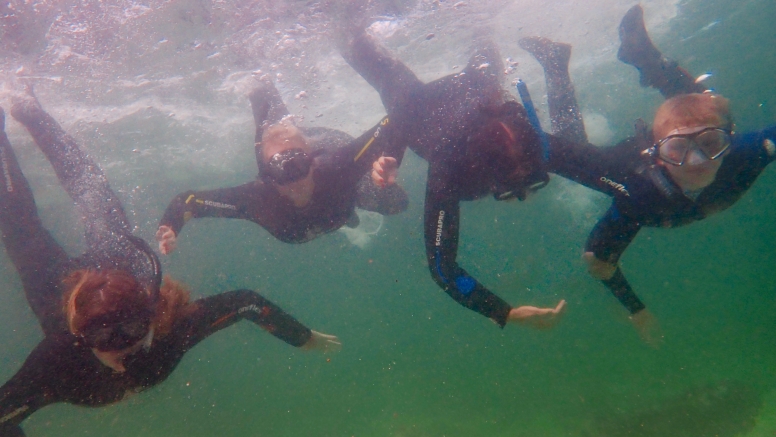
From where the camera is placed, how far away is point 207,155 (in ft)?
77.3

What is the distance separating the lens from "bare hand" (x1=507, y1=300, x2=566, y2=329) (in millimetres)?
3393

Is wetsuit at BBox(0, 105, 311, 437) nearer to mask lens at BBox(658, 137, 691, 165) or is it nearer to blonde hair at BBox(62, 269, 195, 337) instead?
blonde hair at BBox(62, 269, 195, 337)

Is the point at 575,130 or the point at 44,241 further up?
the point at 575,130

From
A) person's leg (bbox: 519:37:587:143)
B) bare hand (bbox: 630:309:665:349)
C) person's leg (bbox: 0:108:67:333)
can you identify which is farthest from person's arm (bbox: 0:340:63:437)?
person's leg (bbox: 519:37:587:143)

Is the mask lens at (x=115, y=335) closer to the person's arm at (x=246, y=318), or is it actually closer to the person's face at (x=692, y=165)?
the person's arm at (x=246, y=318)

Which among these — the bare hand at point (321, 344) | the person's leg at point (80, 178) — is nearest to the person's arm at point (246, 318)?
the bare hand at point (321, 344)

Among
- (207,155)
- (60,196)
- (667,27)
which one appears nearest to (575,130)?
(667,27)

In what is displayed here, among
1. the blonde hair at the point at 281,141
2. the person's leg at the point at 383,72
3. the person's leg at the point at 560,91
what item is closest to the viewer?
the blonde hair at the point at 281,141

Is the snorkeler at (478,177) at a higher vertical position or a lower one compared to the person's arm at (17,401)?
higher

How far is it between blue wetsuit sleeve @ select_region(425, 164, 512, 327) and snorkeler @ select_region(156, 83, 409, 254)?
5.29 feet

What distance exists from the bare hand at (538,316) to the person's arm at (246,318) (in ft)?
8.24

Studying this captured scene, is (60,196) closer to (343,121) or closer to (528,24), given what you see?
(343,121)

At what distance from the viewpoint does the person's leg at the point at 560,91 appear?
831 cm

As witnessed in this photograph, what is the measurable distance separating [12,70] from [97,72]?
6.49 ft
